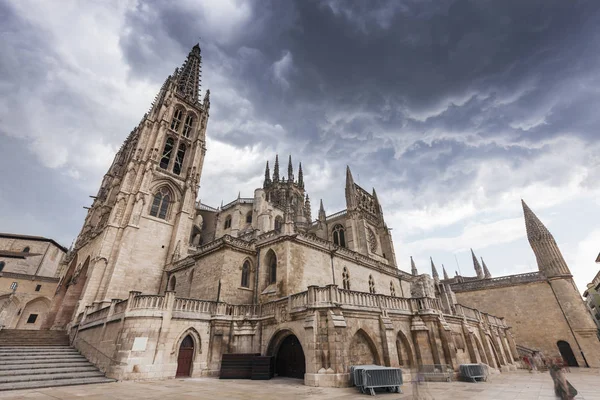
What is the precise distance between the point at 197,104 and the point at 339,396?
1499 inches

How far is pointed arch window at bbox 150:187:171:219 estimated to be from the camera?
2689 centimetres

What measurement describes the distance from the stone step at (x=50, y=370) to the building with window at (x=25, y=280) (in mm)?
20327

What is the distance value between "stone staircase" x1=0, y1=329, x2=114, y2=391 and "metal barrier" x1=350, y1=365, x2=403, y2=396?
33.4 feet

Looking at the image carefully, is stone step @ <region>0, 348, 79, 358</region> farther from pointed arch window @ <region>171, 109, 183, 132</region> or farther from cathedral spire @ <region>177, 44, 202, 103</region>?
cathedral spire @ <region>177, 44, 202, 103</region>

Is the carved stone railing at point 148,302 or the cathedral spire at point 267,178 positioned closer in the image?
the carved stone railing at point 148,302

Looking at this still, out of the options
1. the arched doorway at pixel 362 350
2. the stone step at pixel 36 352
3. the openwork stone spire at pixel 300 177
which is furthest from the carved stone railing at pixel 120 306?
the openwork stone spire at pixel 300 177

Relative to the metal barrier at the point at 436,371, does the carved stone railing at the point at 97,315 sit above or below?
above

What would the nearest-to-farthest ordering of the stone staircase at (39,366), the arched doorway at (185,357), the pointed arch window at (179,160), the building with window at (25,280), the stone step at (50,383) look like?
the stone step at (50,383) < the stone staircase at (39,366) < the arched doorway at (185,357) < the building with window at (25,280) < the pointed arch window at (179,160)

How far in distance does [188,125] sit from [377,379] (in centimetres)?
3562

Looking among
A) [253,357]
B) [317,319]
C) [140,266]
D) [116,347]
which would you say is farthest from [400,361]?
[140,266]

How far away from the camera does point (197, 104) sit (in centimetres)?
3703

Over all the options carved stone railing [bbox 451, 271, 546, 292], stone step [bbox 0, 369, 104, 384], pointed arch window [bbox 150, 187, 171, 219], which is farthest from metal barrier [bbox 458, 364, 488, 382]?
pointed arch window [bbox 150, 187, 171, 219]

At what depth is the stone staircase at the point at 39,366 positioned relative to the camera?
32.0 ft

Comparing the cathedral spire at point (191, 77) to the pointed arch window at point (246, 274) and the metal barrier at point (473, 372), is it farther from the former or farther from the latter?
the metal barrier at point (473, 372)
